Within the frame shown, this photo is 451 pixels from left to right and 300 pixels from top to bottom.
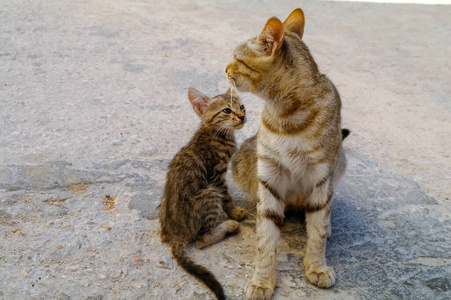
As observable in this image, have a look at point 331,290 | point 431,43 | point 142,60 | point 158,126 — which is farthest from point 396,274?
point 431,43

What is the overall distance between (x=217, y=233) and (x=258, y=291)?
62 centimetres

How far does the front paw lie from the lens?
288cm

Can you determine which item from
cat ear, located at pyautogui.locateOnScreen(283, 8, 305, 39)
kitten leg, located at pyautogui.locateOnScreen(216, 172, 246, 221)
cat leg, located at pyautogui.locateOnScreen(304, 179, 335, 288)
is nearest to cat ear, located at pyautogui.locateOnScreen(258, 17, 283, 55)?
cat ear, located at pyautogui.locateOnScreen(283, 8, 305, 39)

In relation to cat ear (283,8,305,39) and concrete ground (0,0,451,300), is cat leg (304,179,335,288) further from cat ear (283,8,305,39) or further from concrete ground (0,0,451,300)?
cat ear (283,8,305,39)

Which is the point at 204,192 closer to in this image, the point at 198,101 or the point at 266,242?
the point at 266,242

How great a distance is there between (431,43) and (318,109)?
5096 millimetres

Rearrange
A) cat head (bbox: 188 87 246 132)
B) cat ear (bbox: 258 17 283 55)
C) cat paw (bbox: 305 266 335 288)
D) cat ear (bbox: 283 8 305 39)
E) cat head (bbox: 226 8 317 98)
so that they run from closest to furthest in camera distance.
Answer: cat ear (bbox: 258 17 283 55) → cat head (bbox: 226 8 317 98) → cat paw (bbox: 305 266 335 288) → cat ear (bbox: 283 8 305 39) → cat head (bbox: 188 87 246 132)

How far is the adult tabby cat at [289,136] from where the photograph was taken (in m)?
2.88

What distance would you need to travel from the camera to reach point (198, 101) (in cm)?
403

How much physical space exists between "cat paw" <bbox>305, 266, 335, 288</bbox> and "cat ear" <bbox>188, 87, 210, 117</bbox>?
5.39 feet

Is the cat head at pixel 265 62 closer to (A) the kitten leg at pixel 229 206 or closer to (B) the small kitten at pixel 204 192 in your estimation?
(B) the small kitten at pixel 204 192

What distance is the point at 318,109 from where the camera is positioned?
296 centimetres

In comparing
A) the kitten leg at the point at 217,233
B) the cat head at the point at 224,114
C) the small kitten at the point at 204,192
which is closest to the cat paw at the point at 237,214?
the small kitten at the point at 204,192

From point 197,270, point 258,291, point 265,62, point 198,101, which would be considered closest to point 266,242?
point 258,291
